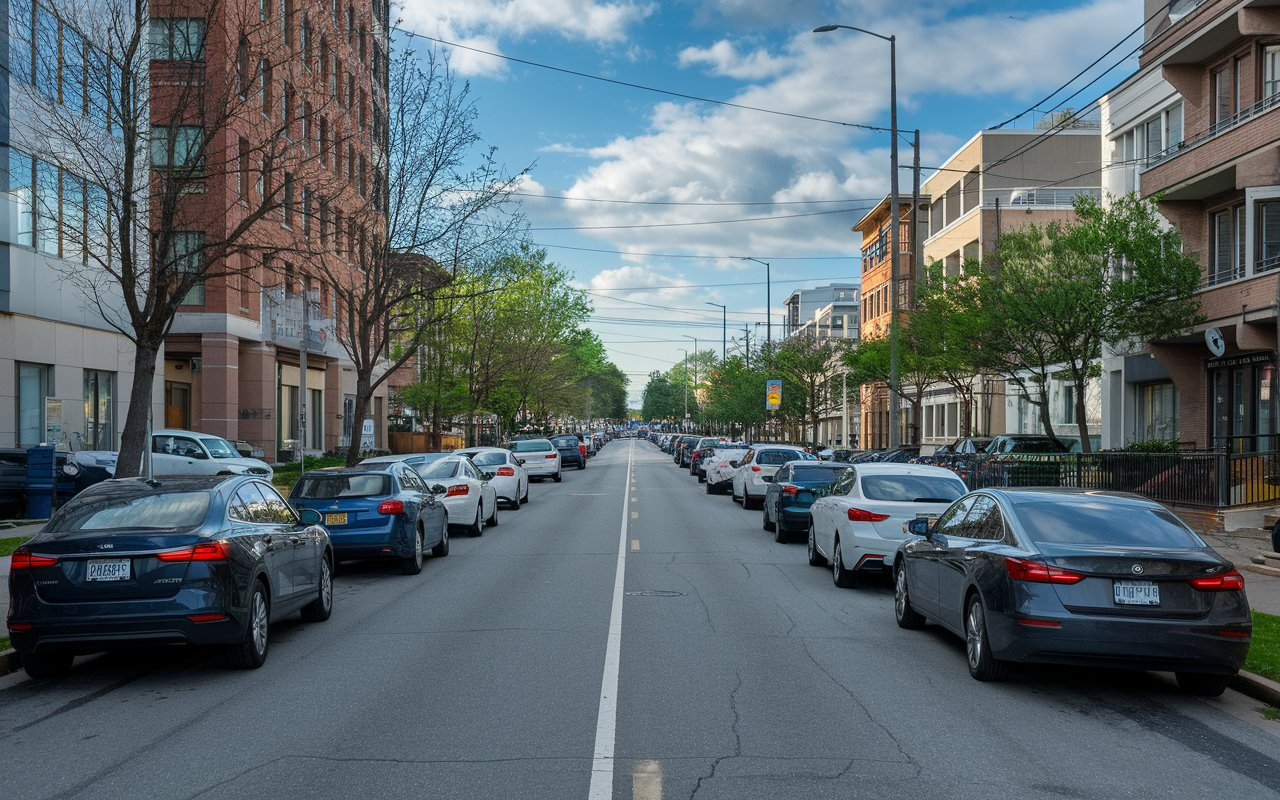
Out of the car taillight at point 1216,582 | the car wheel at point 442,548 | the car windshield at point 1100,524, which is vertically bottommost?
the car wheel at point 442,548

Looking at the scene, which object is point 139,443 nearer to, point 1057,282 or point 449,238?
point 449,238

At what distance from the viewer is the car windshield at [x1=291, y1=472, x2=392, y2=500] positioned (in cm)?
1541

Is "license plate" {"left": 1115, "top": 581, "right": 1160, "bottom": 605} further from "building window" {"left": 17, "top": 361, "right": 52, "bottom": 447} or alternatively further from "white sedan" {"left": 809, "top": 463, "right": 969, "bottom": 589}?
"building window" {"left": 17, "top": 361, "right": 52, "bottom": 447}

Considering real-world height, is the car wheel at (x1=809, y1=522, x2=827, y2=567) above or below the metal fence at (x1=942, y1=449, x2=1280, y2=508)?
below

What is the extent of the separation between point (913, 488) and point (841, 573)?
4.58 ft

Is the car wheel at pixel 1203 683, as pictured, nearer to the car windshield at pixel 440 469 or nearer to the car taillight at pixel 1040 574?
the car taillight at pixel 1040 574

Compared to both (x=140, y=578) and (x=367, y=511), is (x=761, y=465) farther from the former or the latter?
(x=140, y=578)

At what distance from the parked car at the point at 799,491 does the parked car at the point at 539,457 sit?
22384 mm

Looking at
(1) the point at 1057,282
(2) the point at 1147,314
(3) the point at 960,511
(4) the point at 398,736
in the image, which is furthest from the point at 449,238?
(4) the point at 398,736

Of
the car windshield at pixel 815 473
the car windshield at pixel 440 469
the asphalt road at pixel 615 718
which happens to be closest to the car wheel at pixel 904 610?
the asphalt road at pixel 615 718

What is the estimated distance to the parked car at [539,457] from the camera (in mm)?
42000

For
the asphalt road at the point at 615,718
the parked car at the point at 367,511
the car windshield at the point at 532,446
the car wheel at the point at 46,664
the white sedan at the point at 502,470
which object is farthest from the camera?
the car windshield at the point at 532,446

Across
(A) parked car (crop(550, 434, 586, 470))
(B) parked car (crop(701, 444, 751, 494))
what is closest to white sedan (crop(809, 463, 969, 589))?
(B) parked car (crop(701, 444, 751, 494))

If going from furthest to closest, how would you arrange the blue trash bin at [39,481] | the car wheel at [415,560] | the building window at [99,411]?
the building window at [99,411] → the blue trash bin at [39,481] → the car wheel at [415,560]
